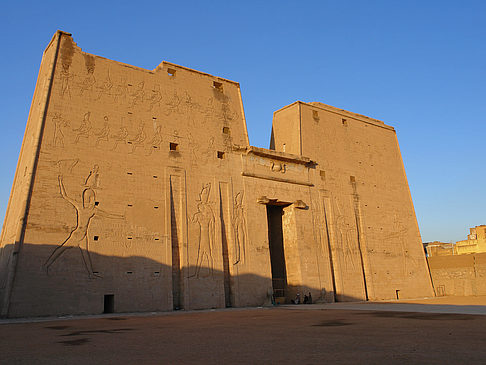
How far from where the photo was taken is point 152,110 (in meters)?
16.1

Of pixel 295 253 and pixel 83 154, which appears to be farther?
pixel 295 253

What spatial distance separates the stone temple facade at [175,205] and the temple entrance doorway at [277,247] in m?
0.05

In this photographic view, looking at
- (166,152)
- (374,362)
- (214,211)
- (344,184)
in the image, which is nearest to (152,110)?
(166,152)

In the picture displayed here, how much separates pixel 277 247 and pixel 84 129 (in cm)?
1053

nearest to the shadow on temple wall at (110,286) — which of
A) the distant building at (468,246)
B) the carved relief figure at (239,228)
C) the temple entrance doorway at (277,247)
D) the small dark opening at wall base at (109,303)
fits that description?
the small dark opening at wall base at (109,303)

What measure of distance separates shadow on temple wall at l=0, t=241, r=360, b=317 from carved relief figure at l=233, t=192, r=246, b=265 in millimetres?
855

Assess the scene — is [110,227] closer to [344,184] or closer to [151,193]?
[151,193]

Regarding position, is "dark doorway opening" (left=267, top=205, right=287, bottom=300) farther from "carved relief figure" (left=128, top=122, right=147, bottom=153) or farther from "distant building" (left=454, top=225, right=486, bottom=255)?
"distant building" (left=454, top=225, right=486, bottom=255)

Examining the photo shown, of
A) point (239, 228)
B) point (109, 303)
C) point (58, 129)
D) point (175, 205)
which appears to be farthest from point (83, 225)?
point (239, 228)

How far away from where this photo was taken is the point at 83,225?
1308cm

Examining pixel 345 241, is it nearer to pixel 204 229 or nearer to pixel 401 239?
pixel 401 239

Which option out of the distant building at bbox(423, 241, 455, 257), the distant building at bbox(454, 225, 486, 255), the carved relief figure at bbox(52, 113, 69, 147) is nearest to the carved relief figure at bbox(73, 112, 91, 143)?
the carved relief figure at bbox(52, 113, 69, 147)

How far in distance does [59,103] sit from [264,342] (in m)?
12.0

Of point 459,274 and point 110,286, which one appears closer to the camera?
point 110,286
